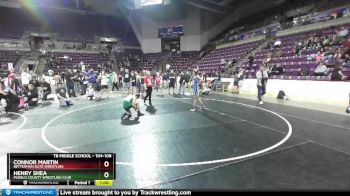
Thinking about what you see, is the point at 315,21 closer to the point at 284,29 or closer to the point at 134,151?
the point at 284,29

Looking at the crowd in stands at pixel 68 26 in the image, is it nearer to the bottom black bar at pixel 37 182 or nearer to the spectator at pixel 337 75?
the spectator at pixel 337 75

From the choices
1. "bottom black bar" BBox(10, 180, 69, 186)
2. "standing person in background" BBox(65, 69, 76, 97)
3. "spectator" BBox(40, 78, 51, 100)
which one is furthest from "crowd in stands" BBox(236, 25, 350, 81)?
"spectator" BBox(40, 78, 51, 100)

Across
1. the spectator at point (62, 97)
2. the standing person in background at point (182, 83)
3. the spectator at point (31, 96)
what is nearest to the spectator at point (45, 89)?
the spectator at point (31, 96)

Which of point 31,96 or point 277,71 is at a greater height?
point 277,71

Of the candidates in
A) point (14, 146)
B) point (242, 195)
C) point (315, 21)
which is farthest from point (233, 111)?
point (315, 21)

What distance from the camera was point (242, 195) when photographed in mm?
3756

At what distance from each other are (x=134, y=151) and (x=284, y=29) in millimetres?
23103

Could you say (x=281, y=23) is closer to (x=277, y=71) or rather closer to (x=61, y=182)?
(x=277, y=71)

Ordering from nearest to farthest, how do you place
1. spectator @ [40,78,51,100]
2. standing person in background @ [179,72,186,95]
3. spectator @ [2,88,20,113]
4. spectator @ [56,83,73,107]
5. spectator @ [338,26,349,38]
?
spectator @ [2,88,20,113]
spectator @ [56,83,73,107]
spectator @ [40,78,51,100]
spectator @ [338,26,349,38]
standing person in background @ [179,72,186,95]

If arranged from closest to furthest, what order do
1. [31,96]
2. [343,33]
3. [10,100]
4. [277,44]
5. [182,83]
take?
1. [10,100]
2. [31,96]
3. [343,33]
4. [182,83]
5. [277,44]

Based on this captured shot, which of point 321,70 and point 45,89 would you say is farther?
point 45,89

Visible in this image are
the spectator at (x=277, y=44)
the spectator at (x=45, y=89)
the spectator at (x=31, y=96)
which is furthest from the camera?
the spectator at (x=277, y=44)
